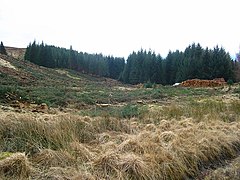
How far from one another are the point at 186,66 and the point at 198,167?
47.9 m

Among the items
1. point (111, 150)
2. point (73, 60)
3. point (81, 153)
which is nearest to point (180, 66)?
point (73, 60)

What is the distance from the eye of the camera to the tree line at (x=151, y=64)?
48.1 metres

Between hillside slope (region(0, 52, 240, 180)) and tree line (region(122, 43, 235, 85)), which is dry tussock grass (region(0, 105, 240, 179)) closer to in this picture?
hillside slope (region(0, 52, 240, 180))

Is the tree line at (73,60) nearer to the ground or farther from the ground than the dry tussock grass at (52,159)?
farther from the ground

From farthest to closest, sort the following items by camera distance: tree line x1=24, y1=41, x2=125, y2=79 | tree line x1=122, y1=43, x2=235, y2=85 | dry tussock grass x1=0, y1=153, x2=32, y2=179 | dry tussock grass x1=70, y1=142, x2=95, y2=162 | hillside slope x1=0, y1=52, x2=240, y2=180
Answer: tree line x1=24, y1=41, x2=125, y2=79 < tree line x1=122, y1=43, x2=235, y2=85 < dry tussock grass x1=70, y1=142, x2=95, y2=162 < hillside slope x1=0, y1=52, x2=240, y2=180 < dry tussock grass x1=0, y1=153, x2=32, y2=179

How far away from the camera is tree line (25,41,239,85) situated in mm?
48084

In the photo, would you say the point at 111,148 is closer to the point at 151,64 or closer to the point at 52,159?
the point at 52,159

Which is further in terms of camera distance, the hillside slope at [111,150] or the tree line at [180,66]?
the tree line at [180,66]

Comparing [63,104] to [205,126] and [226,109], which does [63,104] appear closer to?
[226,109]

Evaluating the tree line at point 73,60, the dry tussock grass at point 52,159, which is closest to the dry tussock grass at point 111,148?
the dry tussock grass at point 52,159

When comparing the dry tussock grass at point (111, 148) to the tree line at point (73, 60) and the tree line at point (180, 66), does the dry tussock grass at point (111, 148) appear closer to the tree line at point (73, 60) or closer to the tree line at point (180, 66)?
the tree line at point (180, 66)

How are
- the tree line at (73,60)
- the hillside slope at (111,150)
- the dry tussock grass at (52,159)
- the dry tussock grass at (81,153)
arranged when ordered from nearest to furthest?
the hillside slope at (111,150)
the dry tussock grass at (52,159)
the dry tussock grass at (81,153)
the tree line at (73,60)

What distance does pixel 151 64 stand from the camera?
207ft

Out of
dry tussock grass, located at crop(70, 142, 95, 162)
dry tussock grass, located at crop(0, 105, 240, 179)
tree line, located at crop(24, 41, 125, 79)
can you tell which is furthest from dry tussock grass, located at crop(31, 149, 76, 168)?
tree line, located at crop(24, 41, 125, 79)
